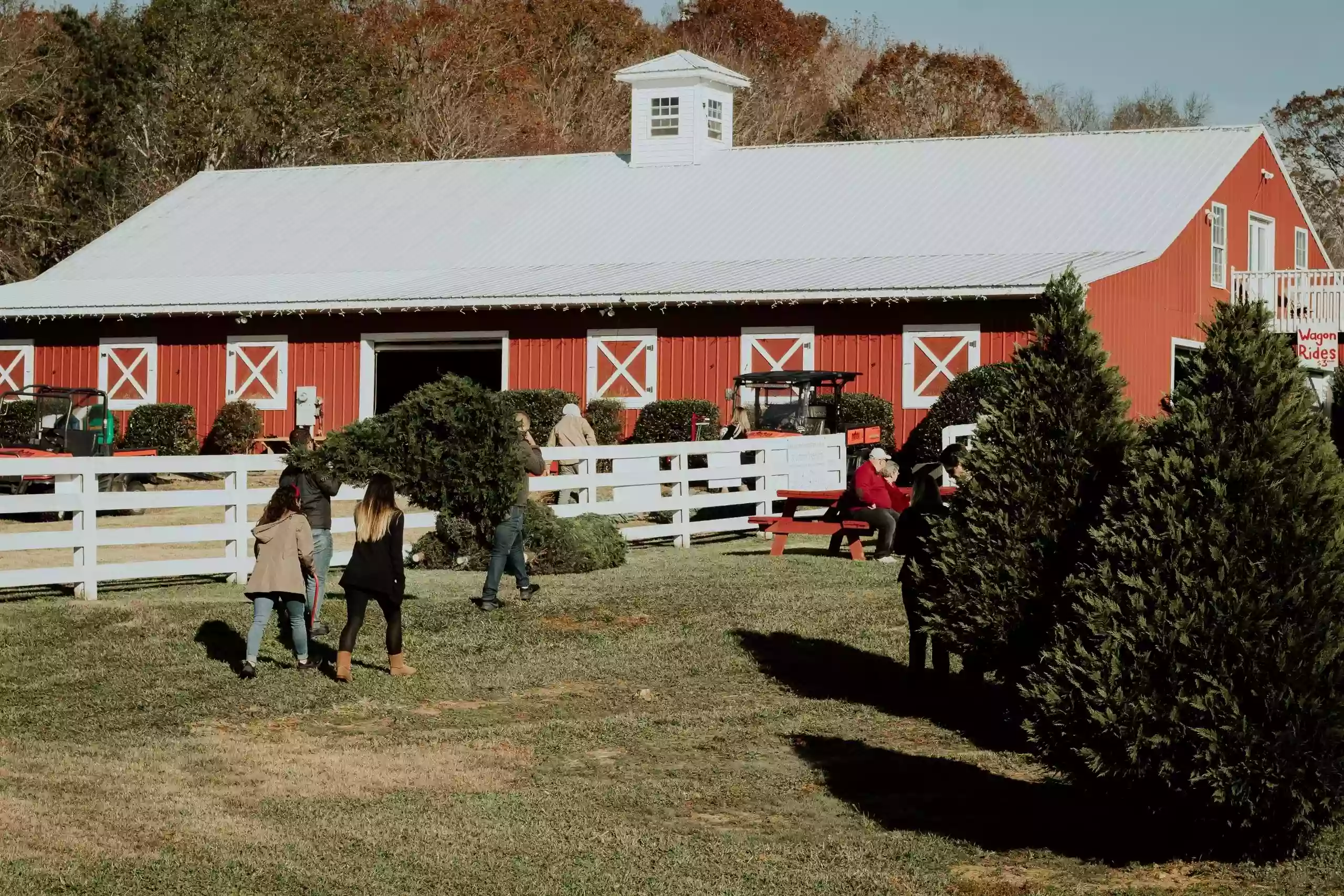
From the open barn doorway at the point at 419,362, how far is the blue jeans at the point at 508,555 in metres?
13.9

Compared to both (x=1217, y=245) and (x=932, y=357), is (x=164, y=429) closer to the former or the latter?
(x=932, y=357)

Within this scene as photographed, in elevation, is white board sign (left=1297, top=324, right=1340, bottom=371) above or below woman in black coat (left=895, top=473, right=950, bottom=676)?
above

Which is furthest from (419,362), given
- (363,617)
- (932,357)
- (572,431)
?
(363,617)

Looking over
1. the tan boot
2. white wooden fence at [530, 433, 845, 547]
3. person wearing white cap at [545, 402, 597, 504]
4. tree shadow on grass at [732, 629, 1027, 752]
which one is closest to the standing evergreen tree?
tree shadow on grass at [732, 629, 1027, 752]

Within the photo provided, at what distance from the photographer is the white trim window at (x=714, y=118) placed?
36562 millimetres

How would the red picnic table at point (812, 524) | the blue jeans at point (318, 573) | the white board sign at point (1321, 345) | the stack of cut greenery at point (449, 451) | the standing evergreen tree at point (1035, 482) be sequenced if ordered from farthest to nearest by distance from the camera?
1. the white board sign at point (1321, 345)
2. the red picnic table at point (812, 524)
3. the stack of cut greenery at point (449, 451)
4. the blue jeans at point (318, 573)
5. the standing evergreen tree at point (1035, 482)

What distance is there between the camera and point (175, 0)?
4488cm

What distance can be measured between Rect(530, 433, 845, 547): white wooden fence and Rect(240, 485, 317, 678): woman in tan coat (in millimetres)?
5989

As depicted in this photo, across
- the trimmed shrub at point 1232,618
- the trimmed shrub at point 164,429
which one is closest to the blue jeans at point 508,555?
the trimmed shrub at point 1232,618

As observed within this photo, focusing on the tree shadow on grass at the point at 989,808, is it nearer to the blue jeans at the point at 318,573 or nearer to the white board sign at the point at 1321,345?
the blue jeans at the point at 318,573

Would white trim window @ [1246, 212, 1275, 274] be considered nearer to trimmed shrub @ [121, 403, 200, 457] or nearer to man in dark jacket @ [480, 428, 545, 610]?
trimmed shrub @ [121, 403, 200, 457]

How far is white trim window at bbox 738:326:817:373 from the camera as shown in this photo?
2883cm

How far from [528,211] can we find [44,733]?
993 inches

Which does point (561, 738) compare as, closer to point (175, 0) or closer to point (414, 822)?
point (414, 822)
